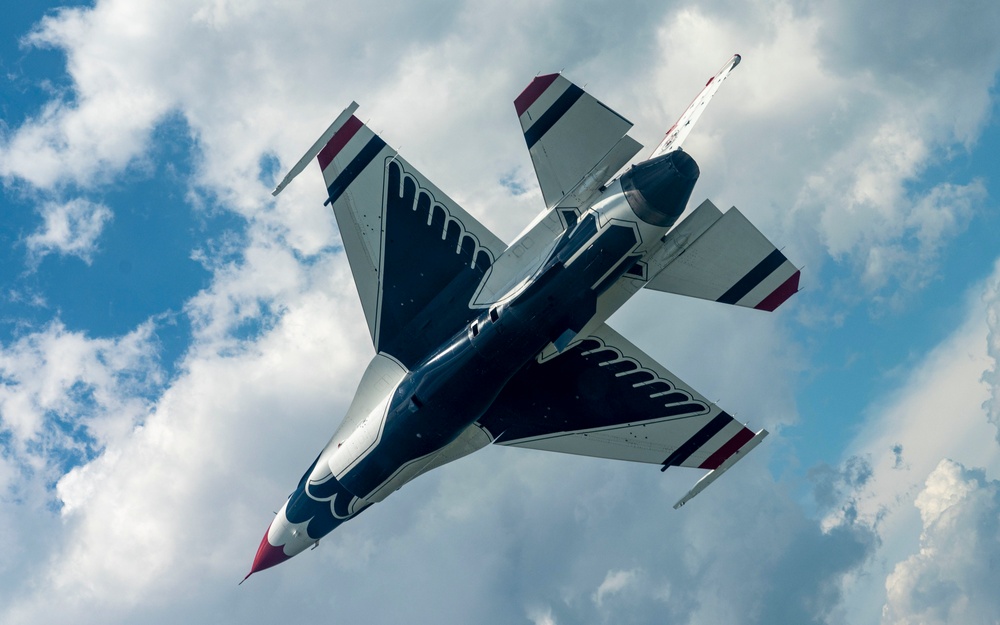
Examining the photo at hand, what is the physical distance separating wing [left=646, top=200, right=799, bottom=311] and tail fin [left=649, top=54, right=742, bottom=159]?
7.98ft

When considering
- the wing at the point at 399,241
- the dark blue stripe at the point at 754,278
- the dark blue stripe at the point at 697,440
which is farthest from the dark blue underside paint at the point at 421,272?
the dark blue stripe at the point at 697,440

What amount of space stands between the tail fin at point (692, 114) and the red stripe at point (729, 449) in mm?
11556

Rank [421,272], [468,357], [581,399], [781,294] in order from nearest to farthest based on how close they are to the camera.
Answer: [468,357] < [781,294] < [421,272] < [581,399]

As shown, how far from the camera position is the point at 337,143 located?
36500mm

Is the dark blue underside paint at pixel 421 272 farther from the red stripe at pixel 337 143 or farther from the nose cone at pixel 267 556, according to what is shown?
the nose cone at pixel 267 556

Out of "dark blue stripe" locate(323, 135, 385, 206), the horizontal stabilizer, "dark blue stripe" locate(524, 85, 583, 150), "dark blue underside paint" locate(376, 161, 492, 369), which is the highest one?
"dark blue stripe" locate(524, 85, 583, 150)

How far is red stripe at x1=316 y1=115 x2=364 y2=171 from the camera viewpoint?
3644 centimetres

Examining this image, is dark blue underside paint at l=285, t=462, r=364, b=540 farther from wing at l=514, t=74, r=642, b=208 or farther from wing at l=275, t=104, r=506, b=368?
wing at l=514, t=74, r=642, b=208

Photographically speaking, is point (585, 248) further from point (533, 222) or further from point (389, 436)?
point (389, 436)

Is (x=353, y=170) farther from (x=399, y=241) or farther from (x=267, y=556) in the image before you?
(x=267, y=556)

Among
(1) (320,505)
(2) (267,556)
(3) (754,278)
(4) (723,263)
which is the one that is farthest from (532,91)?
(2) (267,556)

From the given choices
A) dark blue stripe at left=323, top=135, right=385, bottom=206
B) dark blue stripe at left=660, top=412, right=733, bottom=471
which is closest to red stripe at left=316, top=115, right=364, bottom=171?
dark blue stripe at left=323, top=135, right=385, bottom=206

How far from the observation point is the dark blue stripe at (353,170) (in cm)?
3644

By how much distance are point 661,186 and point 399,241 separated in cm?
1068
